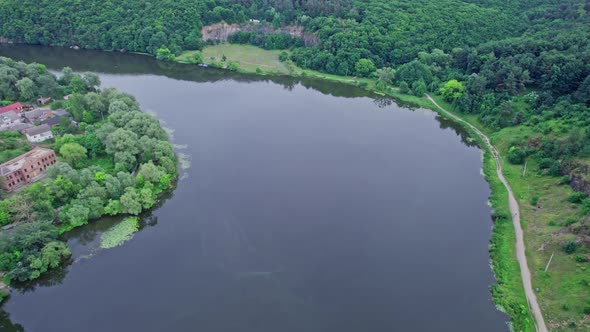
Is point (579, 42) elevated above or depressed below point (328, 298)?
above

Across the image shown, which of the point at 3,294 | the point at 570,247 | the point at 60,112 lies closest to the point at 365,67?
the point at 60,112

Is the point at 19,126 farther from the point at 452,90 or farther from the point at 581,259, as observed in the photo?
the point at 581,259

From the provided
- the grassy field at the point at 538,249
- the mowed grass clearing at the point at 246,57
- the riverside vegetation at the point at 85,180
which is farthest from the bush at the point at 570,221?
the mowed grass clearing at the point at 246,57

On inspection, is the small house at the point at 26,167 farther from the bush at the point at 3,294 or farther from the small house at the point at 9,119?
the bush at the point at 3,294

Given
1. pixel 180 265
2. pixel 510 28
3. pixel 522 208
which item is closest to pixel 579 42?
pixel 510 28

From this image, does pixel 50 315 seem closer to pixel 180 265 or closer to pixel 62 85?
pixel 180 265

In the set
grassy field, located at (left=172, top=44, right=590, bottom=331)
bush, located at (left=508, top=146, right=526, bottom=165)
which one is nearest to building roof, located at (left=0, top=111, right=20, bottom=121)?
grassy field, located at (left=172, top=44, right=590, bottom=331)

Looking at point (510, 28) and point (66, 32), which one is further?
point (66, 32)
